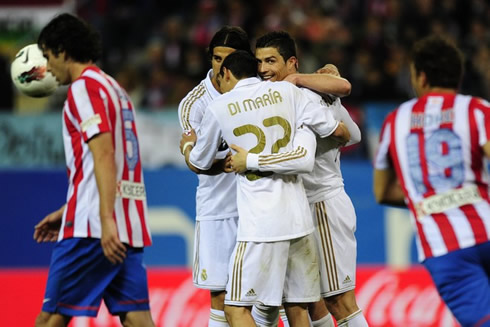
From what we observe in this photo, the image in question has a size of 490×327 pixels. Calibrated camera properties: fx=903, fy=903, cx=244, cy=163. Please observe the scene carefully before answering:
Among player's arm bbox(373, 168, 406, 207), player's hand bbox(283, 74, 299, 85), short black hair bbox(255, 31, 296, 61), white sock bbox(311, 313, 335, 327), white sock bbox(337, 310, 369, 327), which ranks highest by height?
short black hair bbox(255, 31, 296, 61)

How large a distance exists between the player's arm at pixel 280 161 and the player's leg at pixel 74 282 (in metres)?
0.92

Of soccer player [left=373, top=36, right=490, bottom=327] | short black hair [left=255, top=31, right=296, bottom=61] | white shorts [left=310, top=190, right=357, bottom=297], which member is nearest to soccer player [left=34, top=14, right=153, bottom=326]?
short black hair [left=255, top=31, right=296, bottom=61]

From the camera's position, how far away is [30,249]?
10625 millimetres

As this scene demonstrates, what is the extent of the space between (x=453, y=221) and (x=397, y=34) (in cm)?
913

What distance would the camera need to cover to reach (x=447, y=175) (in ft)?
14.5

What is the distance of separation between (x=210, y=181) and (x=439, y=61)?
1837mm

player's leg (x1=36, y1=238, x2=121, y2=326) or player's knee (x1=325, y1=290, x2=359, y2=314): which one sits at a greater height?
player's leg (x1=36, y1=238, x2=121, y2=326)

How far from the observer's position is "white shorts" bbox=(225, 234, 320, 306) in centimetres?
507

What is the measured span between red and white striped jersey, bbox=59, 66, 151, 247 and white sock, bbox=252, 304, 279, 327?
87 centimetres

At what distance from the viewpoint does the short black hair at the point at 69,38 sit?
5.14 metres

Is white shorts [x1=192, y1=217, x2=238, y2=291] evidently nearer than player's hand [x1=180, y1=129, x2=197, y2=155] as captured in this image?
No

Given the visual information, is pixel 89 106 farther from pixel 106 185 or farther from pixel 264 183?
pixel 264 183

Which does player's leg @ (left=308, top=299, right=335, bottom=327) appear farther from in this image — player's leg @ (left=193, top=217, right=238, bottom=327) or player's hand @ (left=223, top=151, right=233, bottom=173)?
player's hand @ (left=223, top=151, right=233, bottom=173)

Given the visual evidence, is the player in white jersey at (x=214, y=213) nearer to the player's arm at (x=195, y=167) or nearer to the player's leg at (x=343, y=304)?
the player's arm at (x=195, y=167)
